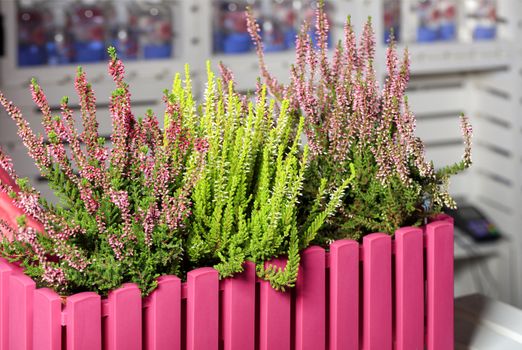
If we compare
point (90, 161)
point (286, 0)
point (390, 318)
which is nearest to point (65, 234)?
point (90, 161)

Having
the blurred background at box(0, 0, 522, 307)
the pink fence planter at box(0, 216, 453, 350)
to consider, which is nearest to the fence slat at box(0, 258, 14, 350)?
the pink fence planter at box(0, 216, 453, 350)

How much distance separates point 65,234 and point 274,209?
28 cm

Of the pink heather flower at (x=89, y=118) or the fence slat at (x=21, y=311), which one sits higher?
the pink heather flower at (x=89, y=118)

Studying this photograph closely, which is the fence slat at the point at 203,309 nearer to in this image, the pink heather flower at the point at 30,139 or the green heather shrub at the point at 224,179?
the green heather shrub at the point at 224,179

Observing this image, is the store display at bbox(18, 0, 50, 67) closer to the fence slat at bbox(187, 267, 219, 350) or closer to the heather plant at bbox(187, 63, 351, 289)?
the heather plant at bbox(187, 63, 351, 289)

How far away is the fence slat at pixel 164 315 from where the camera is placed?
1155 mm

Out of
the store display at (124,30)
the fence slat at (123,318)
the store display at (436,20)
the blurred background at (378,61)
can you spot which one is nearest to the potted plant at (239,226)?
the fence slat at (123,318)

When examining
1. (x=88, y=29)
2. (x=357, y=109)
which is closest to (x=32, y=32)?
(x=88, y=29)

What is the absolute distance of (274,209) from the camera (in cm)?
120

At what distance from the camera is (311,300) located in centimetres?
129

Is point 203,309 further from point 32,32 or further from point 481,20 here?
point 481,20

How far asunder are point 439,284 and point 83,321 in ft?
2.01

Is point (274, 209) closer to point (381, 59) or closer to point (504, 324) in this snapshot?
point (504, 324)

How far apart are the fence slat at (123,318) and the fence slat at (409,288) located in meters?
0.45
